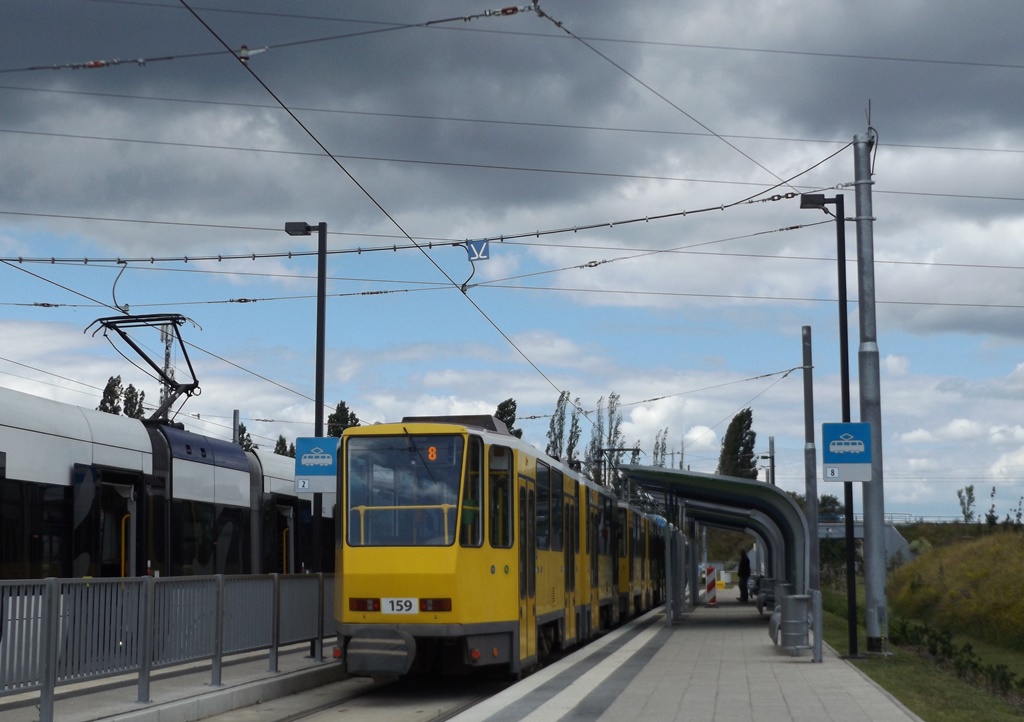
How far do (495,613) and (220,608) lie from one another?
10.6ft

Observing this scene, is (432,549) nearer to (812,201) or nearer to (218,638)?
(218,638)

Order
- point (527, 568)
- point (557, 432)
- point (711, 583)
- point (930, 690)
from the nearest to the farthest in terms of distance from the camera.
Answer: point (930, 690) → point (527, 568) → point (711, 583) → point (557, 432)

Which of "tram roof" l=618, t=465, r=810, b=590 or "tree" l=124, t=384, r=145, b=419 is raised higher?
"tree" l=124, t=384, r=145, b=419

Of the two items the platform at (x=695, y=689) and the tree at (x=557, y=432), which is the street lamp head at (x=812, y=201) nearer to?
the platform at (x=695, y=689)

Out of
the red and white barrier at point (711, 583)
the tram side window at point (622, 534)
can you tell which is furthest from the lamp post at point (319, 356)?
the red and white barrier at point (711, 583)

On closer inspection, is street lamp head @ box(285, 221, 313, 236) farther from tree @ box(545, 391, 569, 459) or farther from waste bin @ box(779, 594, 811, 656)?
tree @ box(545, 391, 569, 459)

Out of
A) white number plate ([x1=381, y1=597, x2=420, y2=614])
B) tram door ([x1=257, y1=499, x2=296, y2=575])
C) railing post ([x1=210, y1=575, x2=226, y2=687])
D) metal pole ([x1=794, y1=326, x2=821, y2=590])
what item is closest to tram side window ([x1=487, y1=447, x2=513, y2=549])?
white number plate ([x1=381, y1=597, x2=420, y2=614])

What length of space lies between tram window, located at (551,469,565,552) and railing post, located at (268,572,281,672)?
4.32 meters

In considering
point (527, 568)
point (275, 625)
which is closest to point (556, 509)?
point (527, 568)

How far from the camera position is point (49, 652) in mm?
10898

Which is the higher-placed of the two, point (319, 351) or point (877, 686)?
point (319, 351)

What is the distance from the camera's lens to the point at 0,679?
409 inches

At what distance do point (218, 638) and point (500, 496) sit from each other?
12.2 feet

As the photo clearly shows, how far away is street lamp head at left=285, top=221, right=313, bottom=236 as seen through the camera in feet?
71.6
